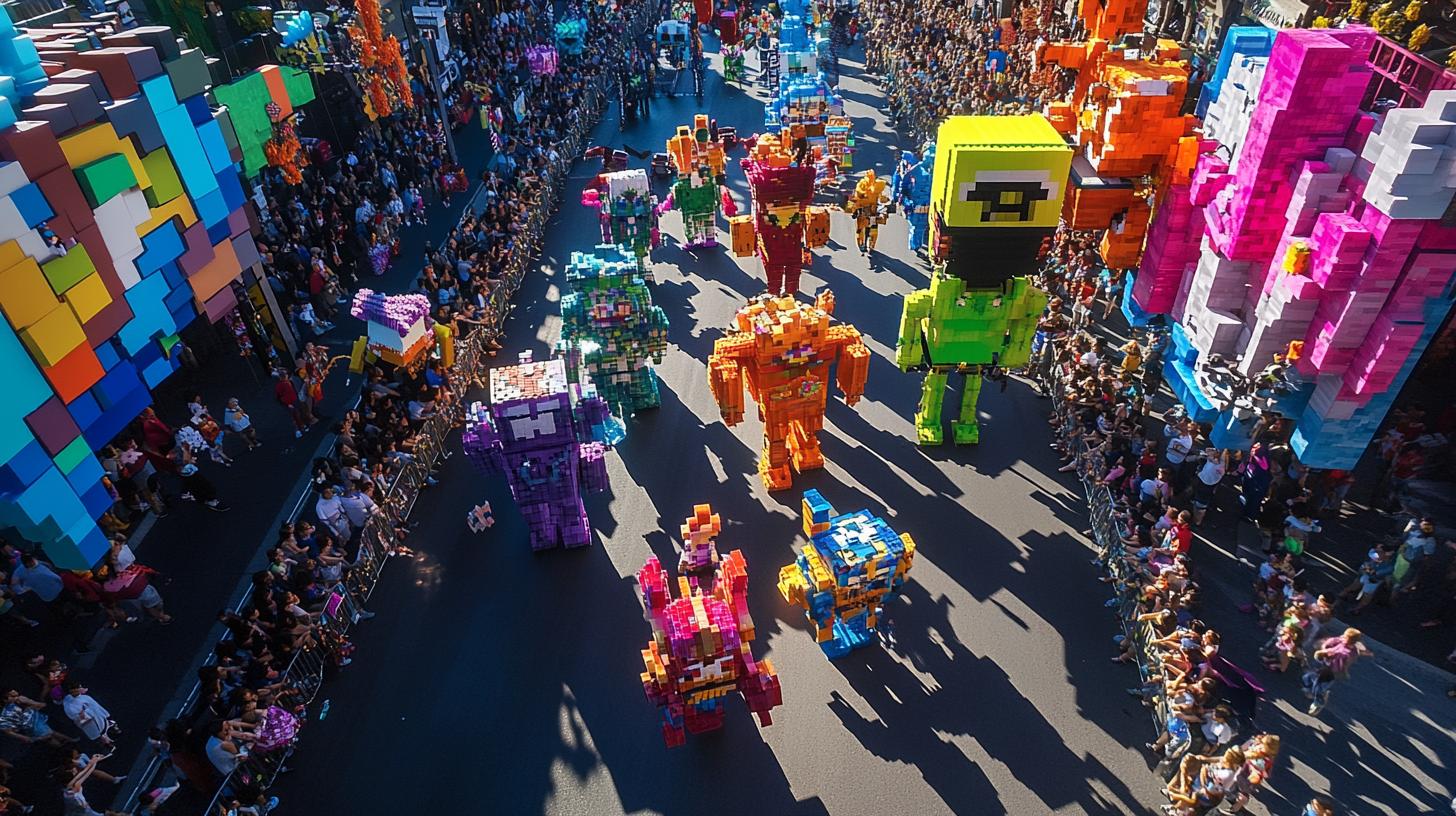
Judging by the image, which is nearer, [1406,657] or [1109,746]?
[1109,746]

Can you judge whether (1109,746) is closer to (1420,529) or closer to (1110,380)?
(1420,529)

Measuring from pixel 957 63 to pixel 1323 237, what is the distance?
18.8 metres

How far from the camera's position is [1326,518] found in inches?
480

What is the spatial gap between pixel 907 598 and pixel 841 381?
3399 millimetres

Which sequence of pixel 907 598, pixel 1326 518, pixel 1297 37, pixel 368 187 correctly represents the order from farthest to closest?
pixel 368 187, pixel 1326 518, pixel 907 598, pixel 1297 37

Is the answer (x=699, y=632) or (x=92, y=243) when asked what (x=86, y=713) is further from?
(x=699, y=632)

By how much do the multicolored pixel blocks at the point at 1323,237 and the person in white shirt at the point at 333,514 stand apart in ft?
42.2

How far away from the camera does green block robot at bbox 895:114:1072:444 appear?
10898mm

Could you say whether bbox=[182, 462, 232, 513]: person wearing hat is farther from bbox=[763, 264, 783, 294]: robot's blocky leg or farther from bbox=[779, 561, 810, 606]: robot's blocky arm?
bbox=[763, 264, 783, 294]: robot's blocky leg

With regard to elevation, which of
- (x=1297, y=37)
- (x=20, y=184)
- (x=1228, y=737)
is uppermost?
(x=1297, y=37)

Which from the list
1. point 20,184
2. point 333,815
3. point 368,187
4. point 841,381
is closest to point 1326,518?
point 841,381

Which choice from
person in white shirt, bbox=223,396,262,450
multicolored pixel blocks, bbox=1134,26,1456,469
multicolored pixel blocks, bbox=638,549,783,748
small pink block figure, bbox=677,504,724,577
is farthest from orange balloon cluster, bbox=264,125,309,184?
multicolored pixel blocks, bbox=1134,26,1456,469

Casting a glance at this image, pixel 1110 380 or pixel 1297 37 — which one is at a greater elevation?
pixel 1297 37

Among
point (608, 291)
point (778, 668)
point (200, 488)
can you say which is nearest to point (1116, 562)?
point (778, 668)
